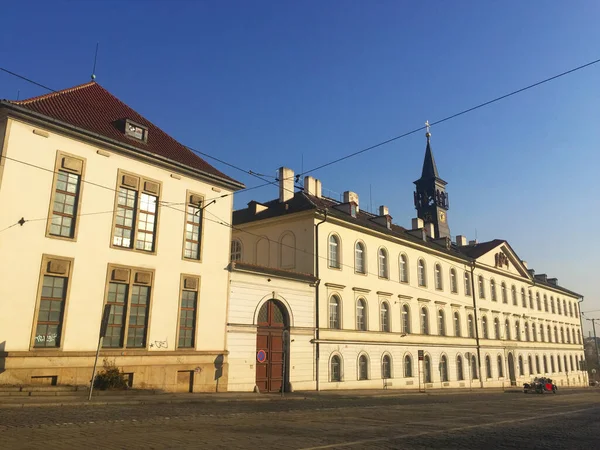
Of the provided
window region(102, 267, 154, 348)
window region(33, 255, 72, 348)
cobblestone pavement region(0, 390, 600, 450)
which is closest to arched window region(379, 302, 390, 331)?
cobblestone pavement region(0, 390, 600, 450)

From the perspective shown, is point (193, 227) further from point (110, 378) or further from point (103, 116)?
point (110, 378)

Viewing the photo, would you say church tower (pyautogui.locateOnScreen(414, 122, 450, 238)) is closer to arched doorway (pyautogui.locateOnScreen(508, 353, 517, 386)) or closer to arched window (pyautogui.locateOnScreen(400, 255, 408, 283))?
arched window (pyautogui.locateOnScreen(400, 255, 408, 283))

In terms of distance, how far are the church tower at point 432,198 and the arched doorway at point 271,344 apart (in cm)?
2793

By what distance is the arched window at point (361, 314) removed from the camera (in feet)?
112

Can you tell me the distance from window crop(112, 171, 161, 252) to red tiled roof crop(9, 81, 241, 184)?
157cm

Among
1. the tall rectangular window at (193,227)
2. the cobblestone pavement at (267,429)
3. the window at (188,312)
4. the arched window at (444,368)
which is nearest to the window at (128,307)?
the window at (188,312)

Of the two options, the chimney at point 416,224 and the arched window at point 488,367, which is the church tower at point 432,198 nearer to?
the chimney at point 416,224

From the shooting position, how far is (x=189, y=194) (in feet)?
79.2

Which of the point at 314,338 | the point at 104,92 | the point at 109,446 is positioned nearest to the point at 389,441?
the point at 109,446

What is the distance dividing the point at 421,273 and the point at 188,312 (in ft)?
78.9

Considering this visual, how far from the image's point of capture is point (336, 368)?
31.1 meters

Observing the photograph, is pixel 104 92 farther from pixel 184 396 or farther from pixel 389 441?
pixel 389 441

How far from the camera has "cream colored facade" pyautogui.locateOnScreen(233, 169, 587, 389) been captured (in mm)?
31938

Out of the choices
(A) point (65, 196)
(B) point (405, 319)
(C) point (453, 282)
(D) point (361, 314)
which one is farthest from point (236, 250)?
(C) point (453, 282)
